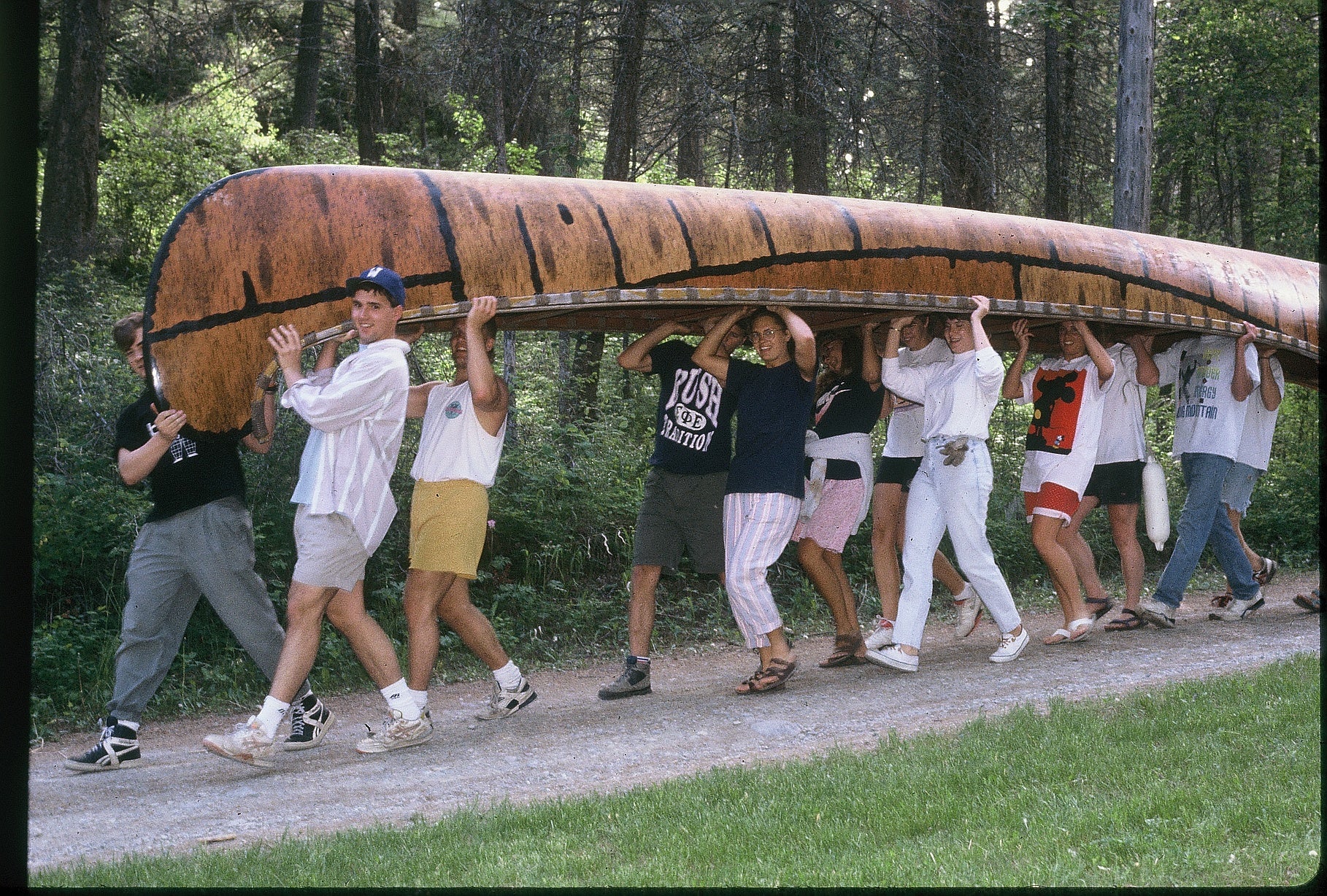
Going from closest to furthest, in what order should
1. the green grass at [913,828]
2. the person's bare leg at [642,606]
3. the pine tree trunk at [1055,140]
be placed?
the green grass at [913,828], the person's bare leg at [642,606], the pine tree trunk at [1055,140]

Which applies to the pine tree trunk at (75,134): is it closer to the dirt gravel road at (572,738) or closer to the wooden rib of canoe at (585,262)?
the wooden rib of canoe at (585,262)

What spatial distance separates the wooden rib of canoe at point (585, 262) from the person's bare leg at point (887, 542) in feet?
3.20

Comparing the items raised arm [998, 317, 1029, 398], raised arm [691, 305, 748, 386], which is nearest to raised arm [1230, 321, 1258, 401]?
raised arm [998, 317, 1029, 398]

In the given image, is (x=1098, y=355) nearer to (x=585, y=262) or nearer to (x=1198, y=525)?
(x=1198, y=525)

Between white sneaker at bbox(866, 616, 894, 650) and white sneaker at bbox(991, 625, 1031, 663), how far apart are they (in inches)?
21.2

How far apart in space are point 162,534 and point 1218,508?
5.65 meters

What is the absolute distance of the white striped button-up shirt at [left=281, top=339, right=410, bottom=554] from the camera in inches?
171

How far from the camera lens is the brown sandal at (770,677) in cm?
545

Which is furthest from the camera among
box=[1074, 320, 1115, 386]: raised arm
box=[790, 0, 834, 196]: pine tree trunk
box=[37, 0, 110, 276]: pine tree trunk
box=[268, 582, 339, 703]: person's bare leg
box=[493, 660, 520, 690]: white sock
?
box=[37, 0, 110, 276]: pine tree trunk

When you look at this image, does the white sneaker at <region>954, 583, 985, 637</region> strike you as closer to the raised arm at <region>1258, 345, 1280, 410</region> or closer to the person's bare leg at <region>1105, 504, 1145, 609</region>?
the person's bare leg at <region>1105, 504, 1145, 609</region>

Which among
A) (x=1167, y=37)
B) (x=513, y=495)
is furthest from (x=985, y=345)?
(x=1167, y=37)

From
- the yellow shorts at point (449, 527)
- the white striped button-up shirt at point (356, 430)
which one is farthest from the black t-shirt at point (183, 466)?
the yellow shorts at point (449, 527)

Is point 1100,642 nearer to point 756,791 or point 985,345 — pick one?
point 985,345

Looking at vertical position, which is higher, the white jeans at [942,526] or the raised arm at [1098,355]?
the raised arm at [1098,355]
